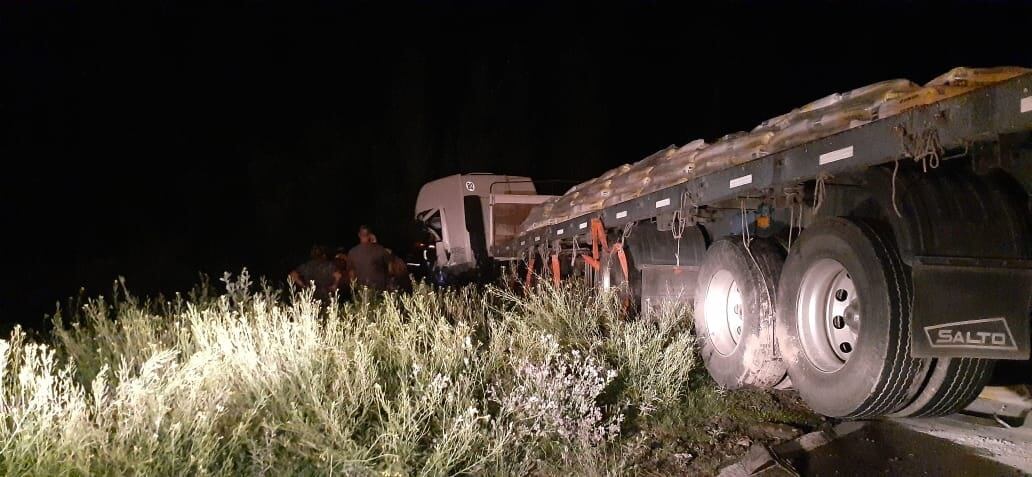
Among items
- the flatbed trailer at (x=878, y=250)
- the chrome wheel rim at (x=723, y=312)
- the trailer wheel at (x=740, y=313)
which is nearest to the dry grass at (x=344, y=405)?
the trailer wheel at (x=740, y=313)

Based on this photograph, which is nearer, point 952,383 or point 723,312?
point 952,383

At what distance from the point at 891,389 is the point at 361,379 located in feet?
9.71

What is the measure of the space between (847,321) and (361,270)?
6.77m

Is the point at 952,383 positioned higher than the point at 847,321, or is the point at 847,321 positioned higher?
the point at 847,321

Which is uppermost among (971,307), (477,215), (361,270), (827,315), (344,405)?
(477,215)

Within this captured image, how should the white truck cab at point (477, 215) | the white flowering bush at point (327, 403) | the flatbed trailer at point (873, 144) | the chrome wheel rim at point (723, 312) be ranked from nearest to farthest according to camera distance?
the flatbed trailer at point (873, 144) → the white flowering bush at point (327, 403) → the chrome wheel rim at point (723, 312) → the white truck cab at point (477, 215)

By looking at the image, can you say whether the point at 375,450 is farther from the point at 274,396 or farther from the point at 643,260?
the point at 643,260

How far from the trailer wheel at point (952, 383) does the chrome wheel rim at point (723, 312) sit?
1614 millimetres

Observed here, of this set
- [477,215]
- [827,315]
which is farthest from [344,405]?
[477,215]

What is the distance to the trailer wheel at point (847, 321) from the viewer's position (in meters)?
3.61

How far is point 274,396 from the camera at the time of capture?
13.4 feet

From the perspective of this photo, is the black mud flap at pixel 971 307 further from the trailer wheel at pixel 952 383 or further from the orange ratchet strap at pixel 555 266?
the orange ratchet strap at pixel 555 266

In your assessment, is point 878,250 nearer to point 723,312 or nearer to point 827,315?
point 827,315

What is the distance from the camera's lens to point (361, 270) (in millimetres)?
9523
